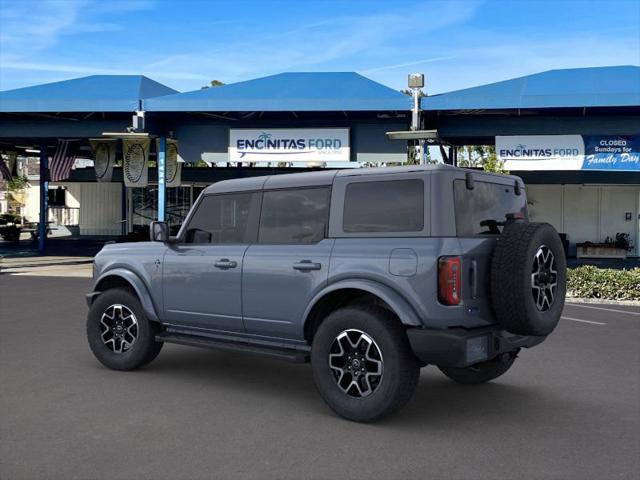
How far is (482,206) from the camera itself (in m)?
5.48

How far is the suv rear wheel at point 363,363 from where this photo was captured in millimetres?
5000

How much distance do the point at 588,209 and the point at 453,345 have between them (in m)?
25.0

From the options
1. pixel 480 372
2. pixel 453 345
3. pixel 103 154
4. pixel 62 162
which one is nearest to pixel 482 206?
pixel 453 345

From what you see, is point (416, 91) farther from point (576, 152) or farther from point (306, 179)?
point (306, 179)

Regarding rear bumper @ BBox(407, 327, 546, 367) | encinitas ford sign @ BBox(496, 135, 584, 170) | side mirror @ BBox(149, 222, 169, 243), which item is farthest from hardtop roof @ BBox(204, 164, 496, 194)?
encinitas ford sign @ BBox(496, 135, 584, 170)

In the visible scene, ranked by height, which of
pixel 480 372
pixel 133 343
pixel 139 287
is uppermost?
pixel 139 287

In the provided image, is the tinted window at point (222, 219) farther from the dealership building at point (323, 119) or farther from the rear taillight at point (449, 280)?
the dealership building at point (323, 119)

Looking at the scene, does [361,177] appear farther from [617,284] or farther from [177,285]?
[617,284]

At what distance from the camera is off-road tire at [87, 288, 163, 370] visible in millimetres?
6809

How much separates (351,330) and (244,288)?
1224mm

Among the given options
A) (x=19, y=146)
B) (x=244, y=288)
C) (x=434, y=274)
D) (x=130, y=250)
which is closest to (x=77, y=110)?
(x=19, y=146)

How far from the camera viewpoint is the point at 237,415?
5.36m

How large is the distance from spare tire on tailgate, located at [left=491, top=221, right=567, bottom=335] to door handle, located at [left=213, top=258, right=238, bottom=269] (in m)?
2.35

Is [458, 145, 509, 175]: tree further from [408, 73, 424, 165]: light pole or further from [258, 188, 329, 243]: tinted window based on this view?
[258, 188, 329, 243]: tinted window
